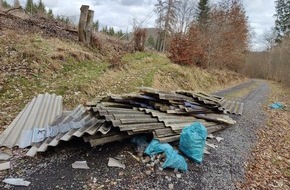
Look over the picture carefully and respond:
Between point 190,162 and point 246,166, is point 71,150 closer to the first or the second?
point 190,162

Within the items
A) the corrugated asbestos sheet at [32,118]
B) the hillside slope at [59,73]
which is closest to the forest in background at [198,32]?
the hillside slope at [59,73]

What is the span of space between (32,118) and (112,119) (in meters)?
2.15

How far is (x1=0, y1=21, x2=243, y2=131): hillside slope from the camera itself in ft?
20.5

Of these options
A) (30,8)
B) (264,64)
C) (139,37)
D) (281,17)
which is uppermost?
(281,17)

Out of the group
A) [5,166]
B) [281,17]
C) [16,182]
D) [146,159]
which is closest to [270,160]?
[146,159]

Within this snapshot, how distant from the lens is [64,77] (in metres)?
7.62

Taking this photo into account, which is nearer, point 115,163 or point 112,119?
point 115,163

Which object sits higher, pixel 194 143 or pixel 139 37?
pixel 139 37

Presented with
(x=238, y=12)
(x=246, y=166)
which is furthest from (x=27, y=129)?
(x=238, y=12)

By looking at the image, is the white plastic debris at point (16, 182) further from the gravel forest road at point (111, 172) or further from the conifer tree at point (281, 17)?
the conifer tree at point (281, 17)

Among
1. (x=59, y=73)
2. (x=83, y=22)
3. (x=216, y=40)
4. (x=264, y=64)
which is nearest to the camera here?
(x=59, y=73)

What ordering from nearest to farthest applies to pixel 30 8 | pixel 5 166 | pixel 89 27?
1. pixel 5 166
2. pixel 89 27
3. pixel 30 8

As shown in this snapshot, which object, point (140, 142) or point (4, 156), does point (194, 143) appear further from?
point (4, 156)

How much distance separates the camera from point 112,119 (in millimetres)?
3848
